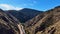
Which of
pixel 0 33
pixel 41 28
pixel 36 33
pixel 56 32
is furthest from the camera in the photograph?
pixel 41 28

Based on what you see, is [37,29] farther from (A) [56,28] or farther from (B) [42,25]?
(A) [56,28]

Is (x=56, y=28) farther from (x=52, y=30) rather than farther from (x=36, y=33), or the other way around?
(x=36, y=33)

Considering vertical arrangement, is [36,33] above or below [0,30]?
below

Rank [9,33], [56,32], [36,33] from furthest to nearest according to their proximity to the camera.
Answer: [36,33] < [56,32] < [9,33]

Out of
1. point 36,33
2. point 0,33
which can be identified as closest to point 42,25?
point 36,33

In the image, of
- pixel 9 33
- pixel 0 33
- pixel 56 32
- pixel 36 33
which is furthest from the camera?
pixel 36 33

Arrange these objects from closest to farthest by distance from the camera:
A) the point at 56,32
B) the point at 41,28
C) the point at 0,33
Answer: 1. the point at 0,33
2. the point at 56,32
3. the point at 41,28

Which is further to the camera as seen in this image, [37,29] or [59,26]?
[37,29]

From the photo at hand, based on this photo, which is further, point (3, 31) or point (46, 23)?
point (46, 23)

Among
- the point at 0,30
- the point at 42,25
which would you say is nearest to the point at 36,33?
the point at 42,25
